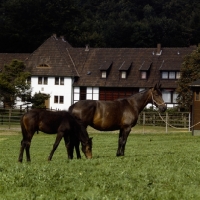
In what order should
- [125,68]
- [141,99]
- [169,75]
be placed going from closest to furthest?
[141,99], [169,75], [125,68]

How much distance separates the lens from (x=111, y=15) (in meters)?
155

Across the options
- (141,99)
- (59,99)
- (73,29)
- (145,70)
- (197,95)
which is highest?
(73,29)

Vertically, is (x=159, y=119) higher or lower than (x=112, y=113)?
lower

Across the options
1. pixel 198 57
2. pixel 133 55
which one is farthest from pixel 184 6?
pixel 198 57

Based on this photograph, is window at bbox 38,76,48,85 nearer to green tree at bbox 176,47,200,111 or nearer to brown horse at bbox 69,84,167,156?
green tree at bbox 176,47,200,111

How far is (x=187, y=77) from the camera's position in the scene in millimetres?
68750

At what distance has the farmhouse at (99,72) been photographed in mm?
83000

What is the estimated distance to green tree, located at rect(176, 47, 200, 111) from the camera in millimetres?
66938

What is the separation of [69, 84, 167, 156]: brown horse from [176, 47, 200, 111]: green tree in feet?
151

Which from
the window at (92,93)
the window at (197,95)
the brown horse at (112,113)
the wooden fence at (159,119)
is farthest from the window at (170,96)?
the brown horse at (112,113)

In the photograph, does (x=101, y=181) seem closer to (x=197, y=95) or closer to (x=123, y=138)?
(x=123, y=138)

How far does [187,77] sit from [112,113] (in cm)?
4914

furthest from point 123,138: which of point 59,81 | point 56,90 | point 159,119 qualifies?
point 59,81

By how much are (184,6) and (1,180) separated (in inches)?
6006
